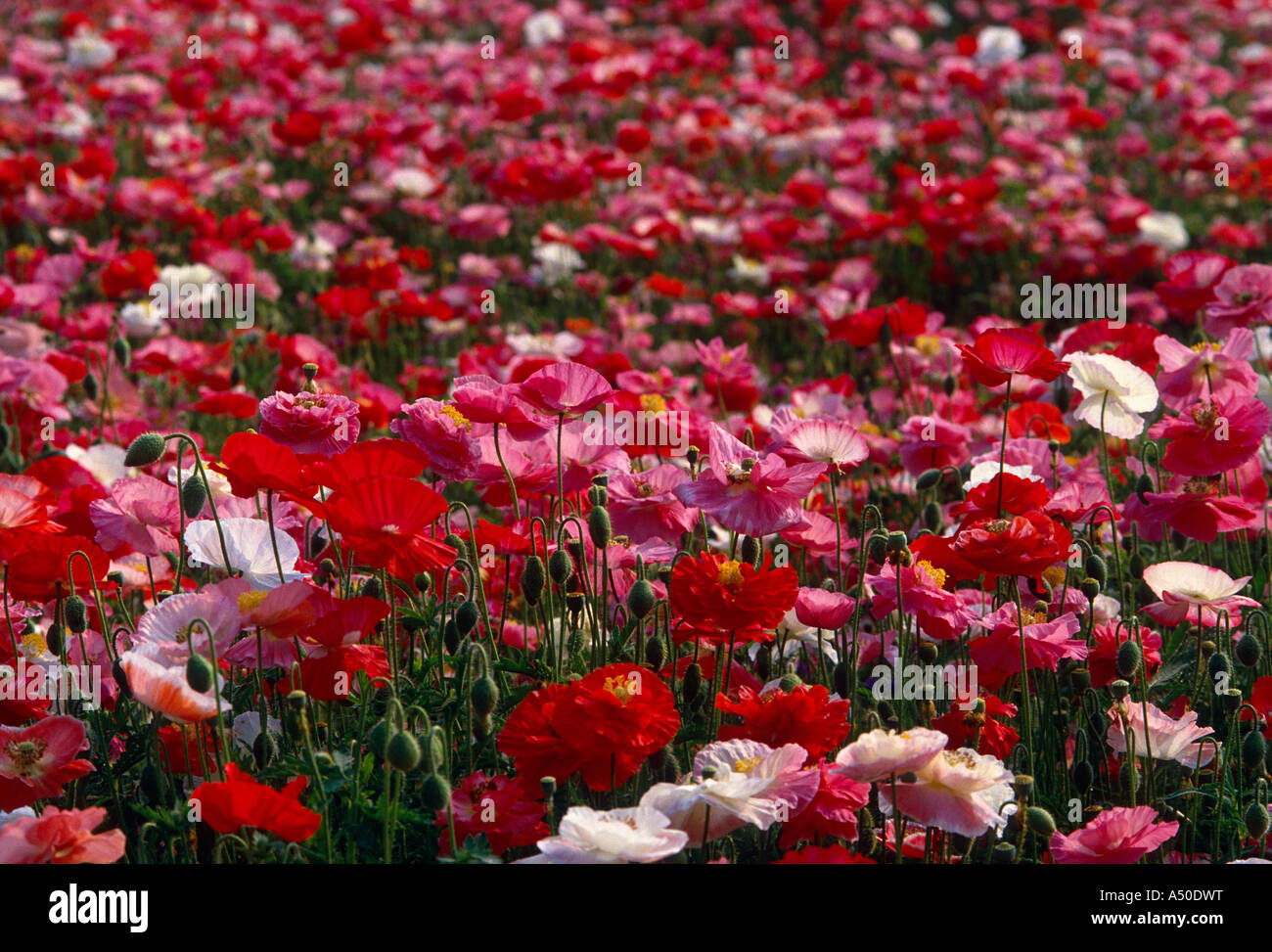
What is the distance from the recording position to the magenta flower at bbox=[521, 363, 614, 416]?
7.06 feet

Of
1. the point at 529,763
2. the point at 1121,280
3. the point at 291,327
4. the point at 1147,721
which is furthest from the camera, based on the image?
the point at 1121,280

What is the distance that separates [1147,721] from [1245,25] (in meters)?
9.39

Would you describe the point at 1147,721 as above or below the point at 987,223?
below

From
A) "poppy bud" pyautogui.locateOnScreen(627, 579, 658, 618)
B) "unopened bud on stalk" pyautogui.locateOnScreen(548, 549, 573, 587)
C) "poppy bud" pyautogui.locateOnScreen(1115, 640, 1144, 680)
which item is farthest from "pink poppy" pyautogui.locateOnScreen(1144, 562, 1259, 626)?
"unopened bud on stalk" pyautogui.locateOnScreen(548, 549, 573, 587)

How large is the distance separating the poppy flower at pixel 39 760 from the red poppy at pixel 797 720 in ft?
2.99

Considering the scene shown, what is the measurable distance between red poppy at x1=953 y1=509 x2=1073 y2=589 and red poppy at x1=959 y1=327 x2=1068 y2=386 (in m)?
0.32

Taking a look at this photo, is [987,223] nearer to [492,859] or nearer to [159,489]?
[159,489]

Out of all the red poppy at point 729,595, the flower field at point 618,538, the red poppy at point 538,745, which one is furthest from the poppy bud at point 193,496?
the red poppy at point 729,595

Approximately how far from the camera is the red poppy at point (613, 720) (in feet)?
5.88

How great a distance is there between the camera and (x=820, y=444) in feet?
7.97

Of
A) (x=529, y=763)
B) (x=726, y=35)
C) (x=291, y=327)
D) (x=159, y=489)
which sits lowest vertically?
(x=529, y=763)

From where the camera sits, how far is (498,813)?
186cm

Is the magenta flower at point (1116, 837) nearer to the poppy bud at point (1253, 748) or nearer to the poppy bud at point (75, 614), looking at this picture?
the poppy bud at point (1253, 748)
